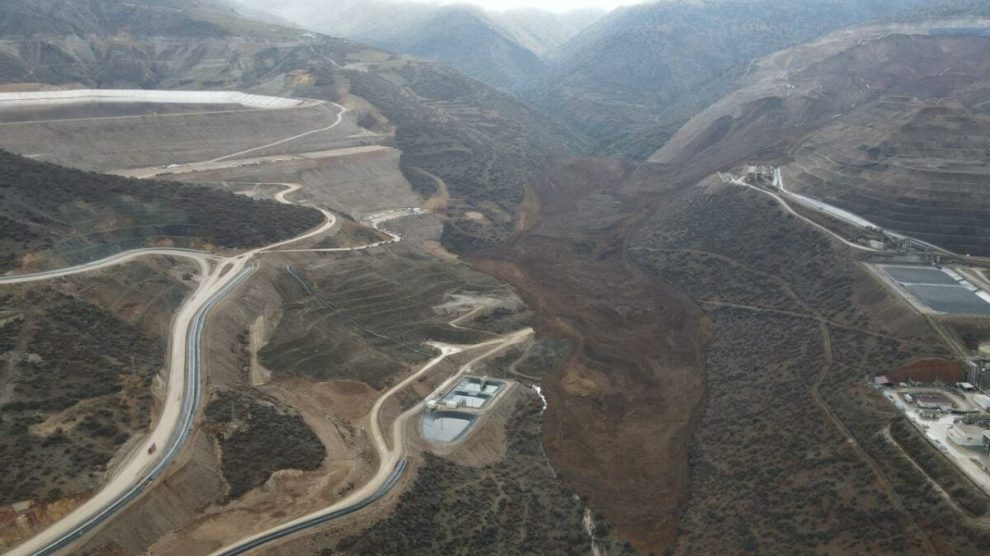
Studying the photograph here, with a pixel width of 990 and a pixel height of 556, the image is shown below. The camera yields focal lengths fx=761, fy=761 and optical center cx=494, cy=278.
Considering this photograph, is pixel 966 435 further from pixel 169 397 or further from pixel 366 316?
pixel 366 316

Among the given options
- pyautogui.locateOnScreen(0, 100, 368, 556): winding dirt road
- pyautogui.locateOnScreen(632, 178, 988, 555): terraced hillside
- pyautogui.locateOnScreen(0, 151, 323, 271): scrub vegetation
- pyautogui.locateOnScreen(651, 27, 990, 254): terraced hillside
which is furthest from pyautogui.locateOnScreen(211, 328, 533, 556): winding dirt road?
pyautogui.locateOnScreen(651, 27, 990, 254): terraced hillside

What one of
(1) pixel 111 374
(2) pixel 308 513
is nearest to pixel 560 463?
(2) pixel 308 513

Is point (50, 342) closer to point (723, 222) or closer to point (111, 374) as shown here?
point (111, 374)

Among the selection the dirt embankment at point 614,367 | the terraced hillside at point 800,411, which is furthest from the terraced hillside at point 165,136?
the terraced hillside at point 800,411

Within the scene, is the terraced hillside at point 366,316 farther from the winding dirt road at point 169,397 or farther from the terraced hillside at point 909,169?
the terraced hillside at point 909,169

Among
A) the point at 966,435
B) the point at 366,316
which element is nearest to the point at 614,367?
the point at 366,316

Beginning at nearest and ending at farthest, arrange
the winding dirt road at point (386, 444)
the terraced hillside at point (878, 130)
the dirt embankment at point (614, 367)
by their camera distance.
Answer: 1. the winding dirt road at point (386, 444)
2. the dirt embankment at point (614, 367)
3. the terraced hillside at point (878, 130)

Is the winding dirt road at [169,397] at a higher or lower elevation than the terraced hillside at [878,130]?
lower
